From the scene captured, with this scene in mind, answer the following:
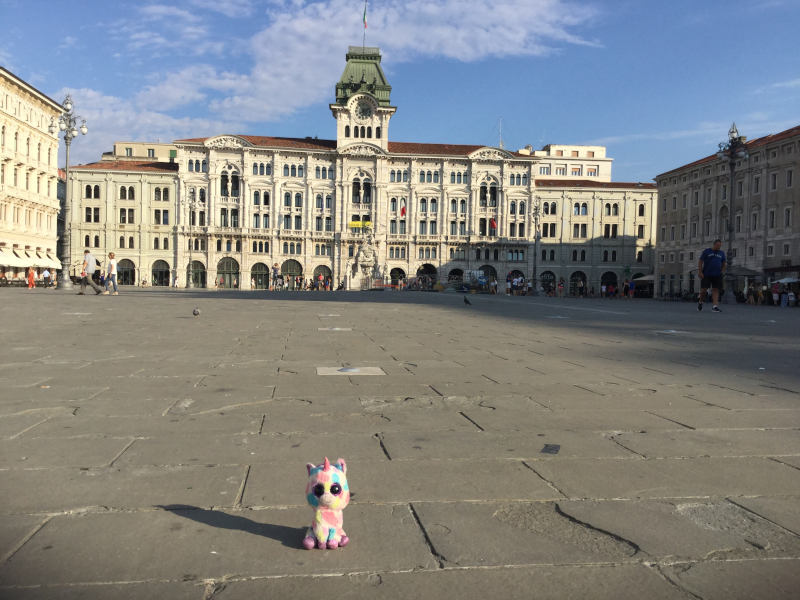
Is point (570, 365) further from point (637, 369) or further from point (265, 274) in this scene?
point (265, 274)

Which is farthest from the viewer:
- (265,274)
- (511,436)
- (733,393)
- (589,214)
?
(589,214)

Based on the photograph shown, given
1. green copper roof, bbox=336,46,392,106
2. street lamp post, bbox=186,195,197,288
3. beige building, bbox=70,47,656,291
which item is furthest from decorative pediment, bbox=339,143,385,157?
street lamp post, bbox=186,195,197,288

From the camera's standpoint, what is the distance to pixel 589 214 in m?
82.7

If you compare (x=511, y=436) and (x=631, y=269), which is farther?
(x=631, y=269)

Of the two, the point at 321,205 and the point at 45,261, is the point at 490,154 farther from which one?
the point at 45,261

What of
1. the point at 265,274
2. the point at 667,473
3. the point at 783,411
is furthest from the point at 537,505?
the point at 265,274

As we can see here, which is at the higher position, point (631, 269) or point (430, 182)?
point (430, 182)

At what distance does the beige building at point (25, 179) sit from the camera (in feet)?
169

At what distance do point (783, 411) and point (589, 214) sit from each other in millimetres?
81971

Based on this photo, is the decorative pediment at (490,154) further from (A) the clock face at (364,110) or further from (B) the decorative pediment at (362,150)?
(A) the clock face at (364,110)

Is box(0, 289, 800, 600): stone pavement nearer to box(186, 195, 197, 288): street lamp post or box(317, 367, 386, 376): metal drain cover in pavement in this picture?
box(317, 367, 386, 376): metal drain cover in pavement

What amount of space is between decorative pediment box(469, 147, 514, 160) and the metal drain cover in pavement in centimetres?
7338

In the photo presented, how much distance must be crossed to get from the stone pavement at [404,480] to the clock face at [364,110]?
72227 mm

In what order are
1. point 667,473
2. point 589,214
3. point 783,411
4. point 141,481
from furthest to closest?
point 589,214 < point 783,411 < point 667,473 < point 141,481
